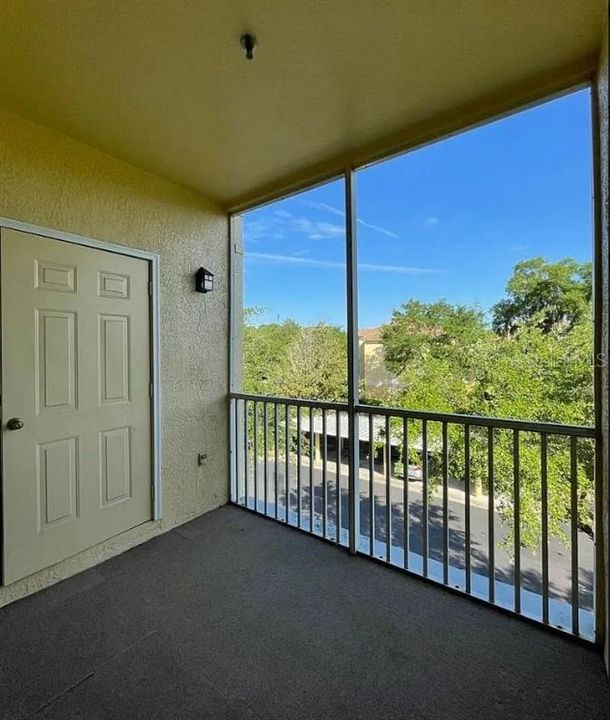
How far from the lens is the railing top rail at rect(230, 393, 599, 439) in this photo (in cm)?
167

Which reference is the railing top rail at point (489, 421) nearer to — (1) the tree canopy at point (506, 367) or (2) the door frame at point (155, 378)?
(1) the tree canopy at point (506, 367)

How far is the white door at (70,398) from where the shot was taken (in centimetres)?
192

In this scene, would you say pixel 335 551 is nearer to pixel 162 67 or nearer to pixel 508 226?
pixel 508 226

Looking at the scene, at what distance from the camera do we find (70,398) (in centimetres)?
215

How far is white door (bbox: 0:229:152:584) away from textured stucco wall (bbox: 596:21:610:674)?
8.43ft

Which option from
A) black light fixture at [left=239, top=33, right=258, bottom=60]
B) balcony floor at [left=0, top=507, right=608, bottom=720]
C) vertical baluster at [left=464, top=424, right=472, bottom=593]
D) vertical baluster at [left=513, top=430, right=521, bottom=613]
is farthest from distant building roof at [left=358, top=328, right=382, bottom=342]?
black light fixture at [left=239, top=33, right=258, bottom=60]

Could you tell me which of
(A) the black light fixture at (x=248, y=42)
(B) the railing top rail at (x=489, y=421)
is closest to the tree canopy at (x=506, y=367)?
(B) the railing top rail at (x=489, y=421)

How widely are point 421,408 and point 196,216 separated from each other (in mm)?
2256

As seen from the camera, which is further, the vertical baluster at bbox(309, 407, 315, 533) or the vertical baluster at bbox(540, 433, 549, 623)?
the vertical baluster at bbox(309, 407, 315, 533)

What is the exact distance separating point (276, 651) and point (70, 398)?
1.74m

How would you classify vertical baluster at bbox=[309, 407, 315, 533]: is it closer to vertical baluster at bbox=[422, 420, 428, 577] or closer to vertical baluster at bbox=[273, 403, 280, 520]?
vertical baluster at bbox=[273, 403, 280, 520]

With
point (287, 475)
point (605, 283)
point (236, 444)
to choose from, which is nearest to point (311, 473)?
point (287, 475)

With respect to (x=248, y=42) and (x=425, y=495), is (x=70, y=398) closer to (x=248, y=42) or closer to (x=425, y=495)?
(x=248, y=42)

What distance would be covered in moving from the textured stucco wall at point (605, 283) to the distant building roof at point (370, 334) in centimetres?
Answer: 122
